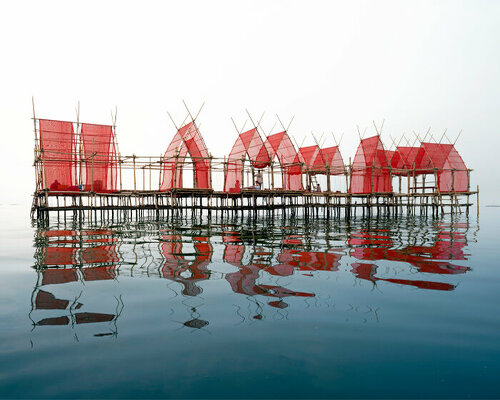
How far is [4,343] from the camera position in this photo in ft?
10.4

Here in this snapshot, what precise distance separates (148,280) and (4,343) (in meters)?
2.30

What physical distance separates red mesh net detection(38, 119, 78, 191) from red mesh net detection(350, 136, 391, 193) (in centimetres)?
1775

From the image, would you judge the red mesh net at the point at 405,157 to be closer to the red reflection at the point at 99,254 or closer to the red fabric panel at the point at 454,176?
the red fabric panel at the point at 454,176

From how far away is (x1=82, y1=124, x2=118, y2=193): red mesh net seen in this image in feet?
69.3

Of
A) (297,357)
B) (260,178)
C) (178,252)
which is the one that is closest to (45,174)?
(260,178)

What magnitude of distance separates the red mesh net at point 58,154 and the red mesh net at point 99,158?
2.10 feet

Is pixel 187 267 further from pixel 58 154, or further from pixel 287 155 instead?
pixel 287 155

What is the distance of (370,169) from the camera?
27578mm

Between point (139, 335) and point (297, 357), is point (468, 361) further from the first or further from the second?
point (139, 335)

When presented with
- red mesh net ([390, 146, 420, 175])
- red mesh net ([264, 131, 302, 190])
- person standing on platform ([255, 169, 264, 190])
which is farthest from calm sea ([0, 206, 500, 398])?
red mesh net ([390, 146, 420, 175])

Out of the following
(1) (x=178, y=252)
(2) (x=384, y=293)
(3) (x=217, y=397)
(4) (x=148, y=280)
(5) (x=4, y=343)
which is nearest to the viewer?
(3) (x=217, y=397)

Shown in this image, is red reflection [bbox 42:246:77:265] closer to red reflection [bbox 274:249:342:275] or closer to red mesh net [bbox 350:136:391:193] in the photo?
red reflection [bbox 274:249:342:275]

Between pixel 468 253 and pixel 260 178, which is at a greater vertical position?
pixel 260 178

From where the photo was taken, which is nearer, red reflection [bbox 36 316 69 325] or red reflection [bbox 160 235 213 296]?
red reflection [bbox 36 316 69 325]
